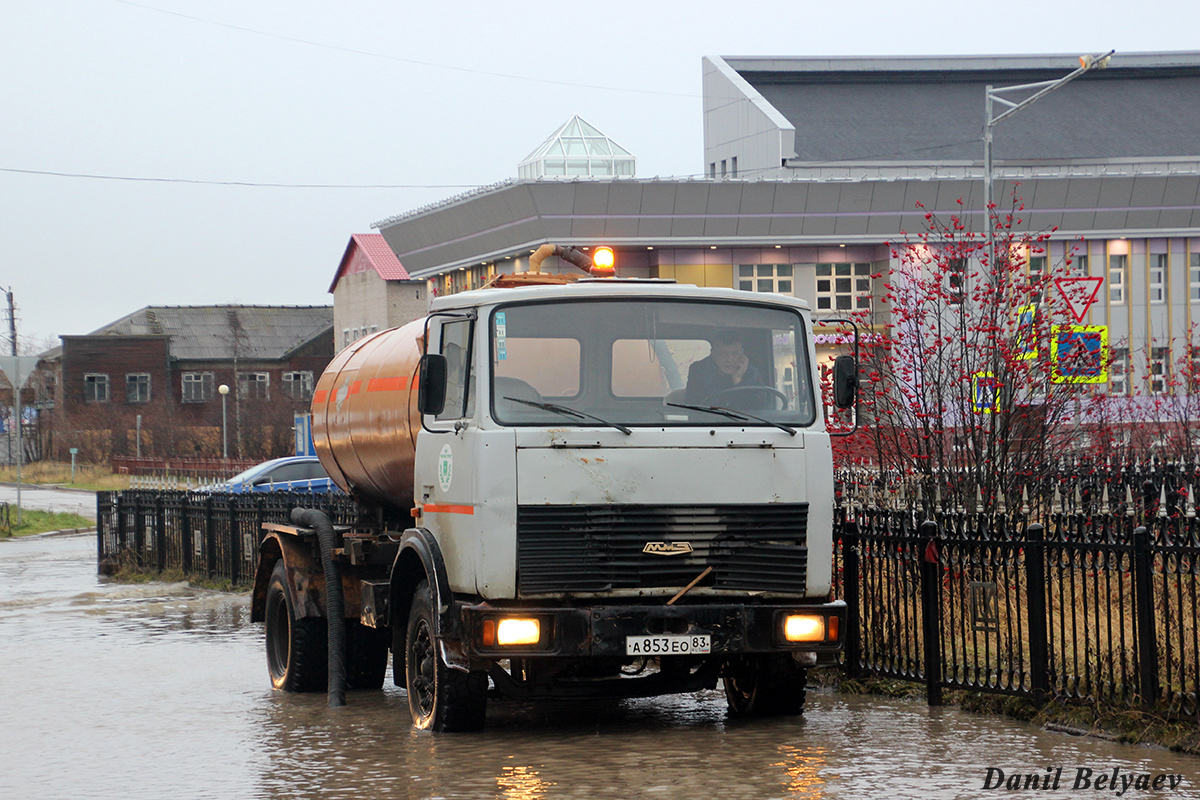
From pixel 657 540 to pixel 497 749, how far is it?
154 cm

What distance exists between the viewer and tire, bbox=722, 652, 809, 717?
953 centimetres

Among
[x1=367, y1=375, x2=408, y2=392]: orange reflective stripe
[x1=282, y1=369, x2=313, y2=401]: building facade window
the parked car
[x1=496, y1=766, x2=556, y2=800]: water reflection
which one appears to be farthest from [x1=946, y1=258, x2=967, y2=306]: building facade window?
[x1=282, y1=369, x2=313, y2=401]: building facade window

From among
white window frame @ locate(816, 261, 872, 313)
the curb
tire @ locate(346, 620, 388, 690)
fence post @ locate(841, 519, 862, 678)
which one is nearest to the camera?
fence post @ locate(841, 519, 862, 678)

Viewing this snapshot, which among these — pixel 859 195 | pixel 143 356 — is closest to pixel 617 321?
pixel 859 195

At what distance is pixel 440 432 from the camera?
934 cm

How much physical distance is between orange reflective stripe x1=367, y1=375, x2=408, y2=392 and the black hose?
1.11 m

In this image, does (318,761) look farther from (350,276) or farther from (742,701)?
(350,276)

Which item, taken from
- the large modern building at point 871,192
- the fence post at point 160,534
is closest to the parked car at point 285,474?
the fence post at point 160,534

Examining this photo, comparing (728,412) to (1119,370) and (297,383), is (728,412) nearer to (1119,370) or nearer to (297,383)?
(1119,370)

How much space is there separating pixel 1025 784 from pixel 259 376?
9461 centimetres

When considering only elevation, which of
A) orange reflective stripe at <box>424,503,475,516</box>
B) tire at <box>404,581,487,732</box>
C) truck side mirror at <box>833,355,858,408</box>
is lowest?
tire at <box>404,581,487,732</box>

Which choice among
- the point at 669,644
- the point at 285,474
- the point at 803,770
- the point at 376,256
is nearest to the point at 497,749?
the point at 669,644

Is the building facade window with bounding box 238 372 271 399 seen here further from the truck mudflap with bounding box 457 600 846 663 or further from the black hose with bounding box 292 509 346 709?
the truck mudflap with bounding box 457 600 846 663

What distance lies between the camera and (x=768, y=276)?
58.8 m
